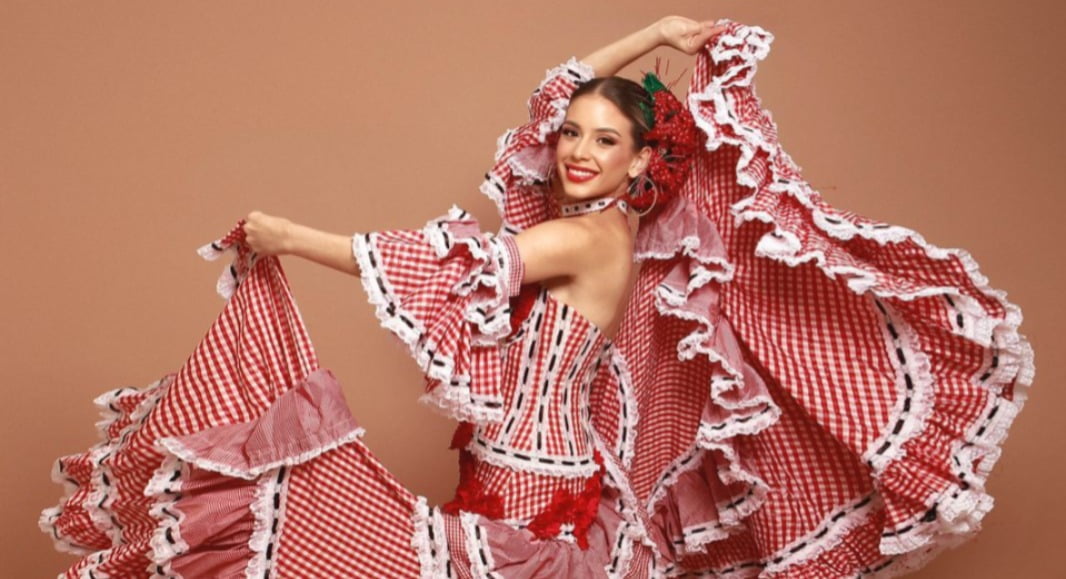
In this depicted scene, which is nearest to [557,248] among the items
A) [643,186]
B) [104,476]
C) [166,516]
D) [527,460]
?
[643,186]

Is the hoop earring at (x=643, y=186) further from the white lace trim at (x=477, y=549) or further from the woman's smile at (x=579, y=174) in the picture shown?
the white lace trim at (x=477, y=549)

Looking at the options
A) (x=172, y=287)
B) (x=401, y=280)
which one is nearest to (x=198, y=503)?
(x=401, y=280)

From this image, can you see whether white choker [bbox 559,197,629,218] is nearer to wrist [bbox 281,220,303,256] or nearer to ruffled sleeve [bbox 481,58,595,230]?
ruffled sleeve [bbox 481,58,595,230]

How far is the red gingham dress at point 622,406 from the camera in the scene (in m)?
2.52

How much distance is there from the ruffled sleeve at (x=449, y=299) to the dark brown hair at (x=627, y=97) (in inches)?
21.0

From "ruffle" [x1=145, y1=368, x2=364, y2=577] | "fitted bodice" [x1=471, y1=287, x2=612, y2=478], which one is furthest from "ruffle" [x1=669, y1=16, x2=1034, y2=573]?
"ruffle" [x1=145, y1=368, x2=364, y2=577]

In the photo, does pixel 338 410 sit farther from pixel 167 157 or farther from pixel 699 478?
pixel 167 157

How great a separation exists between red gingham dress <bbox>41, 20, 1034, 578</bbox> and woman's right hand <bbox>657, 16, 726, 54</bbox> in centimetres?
7

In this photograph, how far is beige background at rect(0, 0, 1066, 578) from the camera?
3979mm

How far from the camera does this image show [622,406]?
320 cm

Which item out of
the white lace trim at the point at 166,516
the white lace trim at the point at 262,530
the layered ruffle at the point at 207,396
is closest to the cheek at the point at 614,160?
the layered ruffle at the point at 207,396

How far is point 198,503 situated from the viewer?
8.16 ft

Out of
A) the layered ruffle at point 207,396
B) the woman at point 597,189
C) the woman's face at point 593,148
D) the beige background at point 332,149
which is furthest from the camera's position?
the beige background at point 332,149

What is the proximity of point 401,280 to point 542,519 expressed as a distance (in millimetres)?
699
